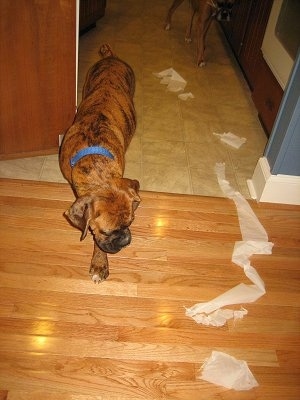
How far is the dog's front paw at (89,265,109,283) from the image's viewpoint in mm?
2379

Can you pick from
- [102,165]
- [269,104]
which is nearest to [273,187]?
[269,104]

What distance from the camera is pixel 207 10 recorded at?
4.69 m

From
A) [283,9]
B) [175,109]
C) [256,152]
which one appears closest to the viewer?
[283,9]

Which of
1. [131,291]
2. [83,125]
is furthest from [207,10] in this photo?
[131,291]

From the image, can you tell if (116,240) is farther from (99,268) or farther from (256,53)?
(256,53)

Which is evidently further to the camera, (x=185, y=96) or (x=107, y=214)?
(x=185, y=96)

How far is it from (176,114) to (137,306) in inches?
98.3

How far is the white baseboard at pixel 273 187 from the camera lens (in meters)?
2.97

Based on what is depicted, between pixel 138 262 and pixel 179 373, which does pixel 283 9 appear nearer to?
pixel 138 262

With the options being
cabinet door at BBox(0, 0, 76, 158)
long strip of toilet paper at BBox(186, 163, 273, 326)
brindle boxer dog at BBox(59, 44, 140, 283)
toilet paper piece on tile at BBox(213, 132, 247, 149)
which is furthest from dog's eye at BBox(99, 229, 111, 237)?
toilet paper piece on tile at BBox(213, 132, 247, 149)

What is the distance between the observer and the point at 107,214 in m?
1.98

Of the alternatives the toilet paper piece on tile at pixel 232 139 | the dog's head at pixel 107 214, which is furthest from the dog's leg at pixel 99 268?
the toilet paper piece on tile at pixel 232 139

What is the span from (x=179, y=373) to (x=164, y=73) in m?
3.85

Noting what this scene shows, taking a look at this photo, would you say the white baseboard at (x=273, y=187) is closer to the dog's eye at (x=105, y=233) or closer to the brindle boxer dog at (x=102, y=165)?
the brindle boxer dog at (x=102, y=165)
